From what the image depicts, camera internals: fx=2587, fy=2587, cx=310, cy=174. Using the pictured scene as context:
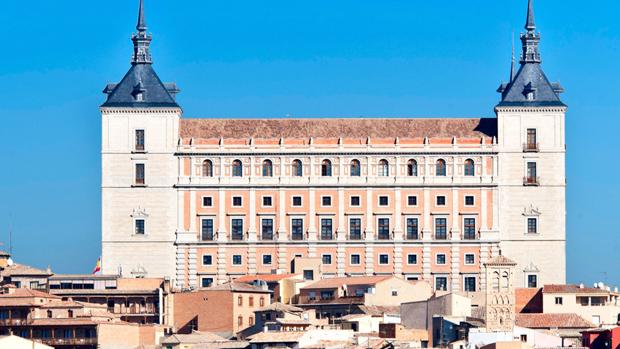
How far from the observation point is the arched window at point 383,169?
14062 cm

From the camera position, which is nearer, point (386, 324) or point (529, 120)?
point (386, 324)

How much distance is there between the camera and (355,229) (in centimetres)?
14025

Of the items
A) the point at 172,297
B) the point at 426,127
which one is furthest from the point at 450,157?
the point at 172,297

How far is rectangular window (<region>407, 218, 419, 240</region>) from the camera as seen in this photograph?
140125 millimetres

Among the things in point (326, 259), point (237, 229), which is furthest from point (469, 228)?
point (237, 229)

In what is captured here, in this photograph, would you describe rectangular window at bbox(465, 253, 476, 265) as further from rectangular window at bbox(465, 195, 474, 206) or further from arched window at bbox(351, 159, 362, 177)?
arched window at bbox(351, 159, 362, 177)

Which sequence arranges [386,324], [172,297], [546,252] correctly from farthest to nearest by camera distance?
[546,252], [172,297], [386,324]

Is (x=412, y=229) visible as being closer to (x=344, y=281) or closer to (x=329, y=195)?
(x=329, y=195)

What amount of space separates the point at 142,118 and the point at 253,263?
991cm

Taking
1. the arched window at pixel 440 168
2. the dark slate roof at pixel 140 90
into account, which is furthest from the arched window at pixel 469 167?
the dark slate roof at pixel 140 90

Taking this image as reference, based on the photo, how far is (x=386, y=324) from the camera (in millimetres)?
110188

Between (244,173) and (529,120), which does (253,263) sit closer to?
(244,173)

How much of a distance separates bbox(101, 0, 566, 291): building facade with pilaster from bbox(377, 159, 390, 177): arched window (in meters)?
0.05

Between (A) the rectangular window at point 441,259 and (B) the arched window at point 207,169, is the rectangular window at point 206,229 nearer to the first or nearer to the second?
(B) the arched window at point 207,169
